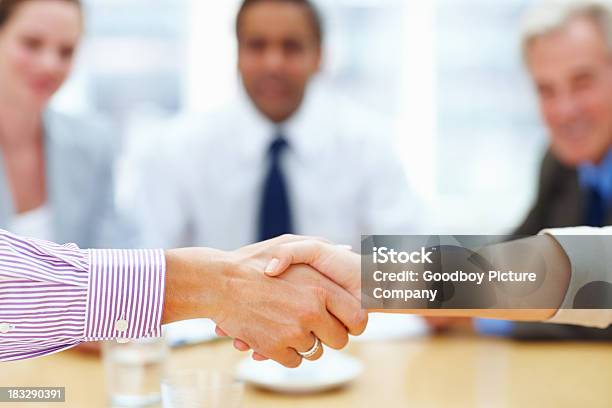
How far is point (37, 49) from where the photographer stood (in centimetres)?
166

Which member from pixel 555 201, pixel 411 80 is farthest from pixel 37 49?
pixel 411 80

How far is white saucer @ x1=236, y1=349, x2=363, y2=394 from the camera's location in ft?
3.19

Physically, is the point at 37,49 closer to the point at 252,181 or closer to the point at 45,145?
the point at 45,145

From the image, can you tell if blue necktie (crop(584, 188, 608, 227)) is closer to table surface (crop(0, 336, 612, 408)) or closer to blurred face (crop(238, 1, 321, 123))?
table surface (crop(0, 336, 612, 408))

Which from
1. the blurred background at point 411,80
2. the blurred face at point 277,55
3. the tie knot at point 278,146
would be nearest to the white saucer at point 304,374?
the tie knot at point 278,146

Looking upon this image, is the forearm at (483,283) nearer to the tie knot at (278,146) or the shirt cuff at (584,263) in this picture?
the shirt cuff at (584,263)

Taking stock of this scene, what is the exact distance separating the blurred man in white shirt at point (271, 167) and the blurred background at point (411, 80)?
887 millimetres

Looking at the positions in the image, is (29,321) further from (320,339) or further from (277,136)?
(277,136)

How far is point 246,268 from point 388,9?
7.86 feet

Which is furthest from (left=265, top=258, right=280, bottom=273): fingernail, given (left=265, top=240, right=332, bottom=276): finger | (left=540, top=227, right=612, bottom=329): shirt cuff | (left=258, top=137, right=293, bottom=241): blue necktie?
(left=258, top=137, right=293, bottom=241): blue necktie

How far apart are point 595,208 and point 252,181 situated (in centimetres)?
88

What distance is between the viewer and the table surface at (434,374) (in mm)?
956

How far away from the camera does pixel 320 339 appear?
841 millimetres

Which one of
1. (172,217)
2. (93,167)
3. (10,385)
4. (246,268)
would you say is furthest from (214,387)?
(172,217)
